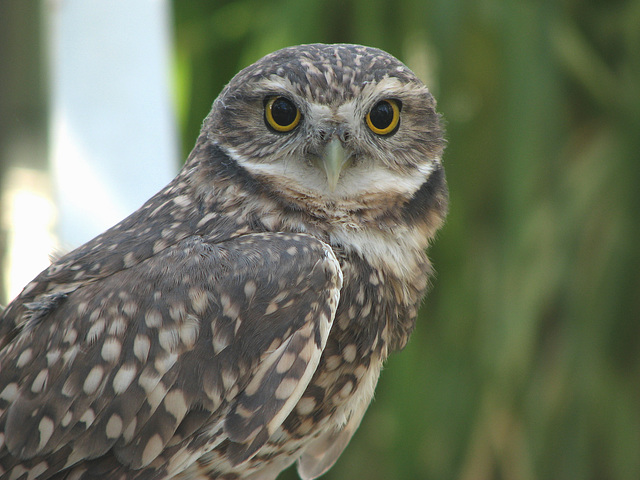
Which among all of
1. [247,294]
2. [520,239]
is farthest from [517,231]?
[247,294]

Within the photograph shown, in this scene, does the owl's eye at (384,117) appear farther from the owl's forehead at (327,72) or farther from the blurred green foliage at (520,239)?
the blurred green foliage at (520,239)

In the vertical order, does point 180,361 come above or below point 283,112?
below

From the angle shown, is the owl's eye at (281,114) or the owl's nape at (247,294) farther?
the owl's eye at (281,114)

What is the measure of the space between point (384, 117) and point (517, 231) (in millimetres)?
1476

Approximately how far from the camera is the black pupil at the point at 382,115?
1.47 m

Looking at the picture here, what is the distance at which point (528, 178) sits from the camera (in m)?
2.71

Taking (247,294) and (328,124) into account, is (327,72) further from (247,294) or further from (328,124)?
(247,294)

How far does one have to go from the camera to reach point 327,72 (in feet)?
4.67

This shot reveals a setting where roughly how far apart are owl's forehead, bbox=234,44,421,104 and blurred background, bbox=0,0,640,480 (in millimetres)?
1341

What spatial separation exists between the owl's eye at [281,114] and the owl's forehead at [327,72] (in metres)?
0.04

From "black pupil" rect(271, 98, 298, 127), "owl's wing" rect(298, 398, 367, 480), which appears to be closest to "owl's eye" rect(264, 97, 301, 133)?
"black pupil" rect(271, 98, 298, 127)

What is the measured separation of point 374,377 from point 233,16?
2.34 meters

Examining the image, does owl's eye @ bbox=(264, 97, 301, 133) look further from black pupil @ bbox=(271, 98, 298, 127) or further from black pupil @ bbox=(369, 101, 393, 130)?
black pupil @ bbox=(369, 101, 393, 130)

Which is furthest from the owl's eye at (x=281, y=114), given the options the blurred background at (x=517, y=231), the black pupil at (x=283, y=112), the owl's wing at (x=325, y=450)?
the blurred background at (x=517, y=231)
